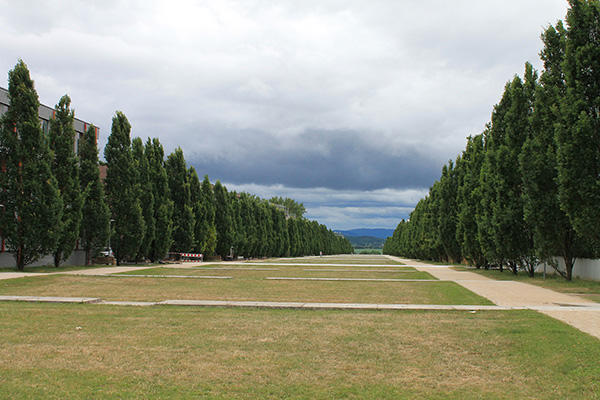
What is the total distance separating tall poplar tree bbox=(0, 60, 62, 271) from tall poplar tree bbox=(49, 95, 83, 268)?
1179 millimetres

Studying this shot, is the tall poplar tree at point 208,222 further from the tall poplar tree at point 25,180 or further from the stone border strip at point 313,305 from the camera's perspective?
the stone border strip at point 313,305

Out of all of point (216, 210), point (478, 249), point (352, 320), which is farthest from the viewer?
point (216, 210)

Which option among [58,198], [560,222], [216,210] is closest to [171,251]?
[216,210]

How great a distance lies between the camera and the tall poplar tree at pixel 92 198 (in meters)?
26.5

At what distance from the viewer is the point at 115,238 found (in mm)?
29391

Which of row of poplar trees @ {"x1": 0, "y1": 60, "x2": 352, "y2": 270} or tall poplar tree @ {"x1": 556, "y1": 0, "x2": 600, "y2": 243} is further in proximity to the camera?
row of poplar trees @ {"x1": 0, "y1": 60, "x2": 352, "y2": 270}

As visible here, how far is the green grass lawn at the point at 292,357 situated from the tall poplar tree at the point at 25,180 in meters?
13.4

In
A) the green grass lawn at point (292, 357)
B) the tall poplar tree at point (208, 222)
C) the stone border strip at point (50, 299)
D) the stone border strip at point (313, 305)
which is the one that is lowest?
the green grass lawn at point (292, 357)

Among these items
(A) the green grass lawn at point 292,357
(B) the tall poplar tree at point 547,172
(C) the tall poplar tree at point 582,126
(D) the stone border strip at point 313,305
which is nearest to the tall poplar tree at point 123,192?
(D) the stone border strip at point 313,305

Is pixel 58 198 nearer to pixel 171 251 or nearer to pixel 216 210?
pixel 171 251

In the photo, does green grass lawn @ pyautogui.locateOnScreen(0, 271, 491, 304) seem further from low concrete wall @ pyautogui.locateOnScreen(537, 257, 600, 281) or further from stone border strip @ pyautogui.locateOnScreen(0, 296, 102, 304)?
low concrete wall @ pyautogui.locateOnScreen(537, 257, 600, 281)

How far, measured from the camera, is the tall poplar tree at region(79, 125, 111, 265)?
26531 mm

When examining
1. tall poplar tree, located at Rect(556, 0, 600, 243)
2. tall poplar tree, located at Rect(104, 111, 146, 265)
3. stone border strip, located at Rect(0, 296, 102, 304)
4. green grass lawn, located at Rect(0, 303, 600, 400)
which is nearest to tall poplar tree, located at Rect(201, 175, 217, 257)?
tall poplar tree, located at Rect(104, 111, 146, 265)

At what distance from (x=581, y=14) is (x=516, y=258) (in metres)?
10.8
